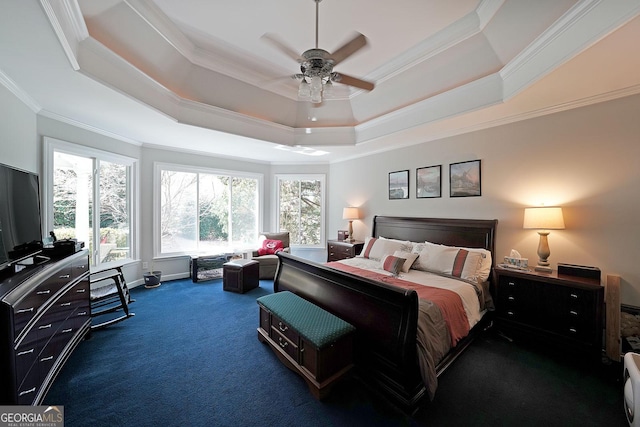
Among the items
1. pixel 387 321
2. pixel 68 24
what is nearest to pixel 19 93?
pixel 68 24

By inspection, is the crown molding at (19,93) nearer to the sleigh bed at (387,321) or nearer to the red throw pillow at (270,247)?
the sleigh bed at (387,321)

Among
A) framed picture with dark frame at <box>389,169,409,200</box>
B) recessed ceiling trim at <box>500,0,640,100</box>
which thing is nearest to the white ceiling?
recessed ceiling trim at <box>500,0,640,100</box>

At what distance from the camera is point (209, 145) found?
464 cm

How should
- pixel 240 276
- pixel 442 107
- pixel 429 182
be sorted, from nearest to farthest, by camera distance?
pixel 442 107
pixel 429 182
pixel 240 276

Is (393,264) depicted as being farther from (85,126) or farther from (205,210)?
(85,126)

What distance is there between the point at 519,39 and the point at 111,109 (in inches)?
180

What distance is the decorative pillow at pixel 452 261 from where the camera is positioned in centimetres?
294

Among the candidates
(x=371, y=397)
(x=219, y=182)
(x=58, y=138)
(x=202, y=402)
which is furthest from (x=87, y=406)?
(x=219, y=182)

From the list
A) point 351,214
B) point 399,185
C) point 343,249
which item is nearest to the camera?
point 399,185

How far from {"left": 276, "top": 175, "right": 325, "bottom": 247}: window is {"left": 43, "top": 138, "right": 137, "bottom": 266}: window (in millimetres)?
3088

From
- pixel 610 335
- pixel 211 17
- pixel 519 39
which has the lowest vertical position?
pixel 610 335

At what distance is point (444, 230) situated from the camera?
3736mm

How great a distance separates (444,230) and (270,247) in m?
3.52

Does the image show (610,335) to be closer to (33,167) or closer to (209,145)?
(209,145)
